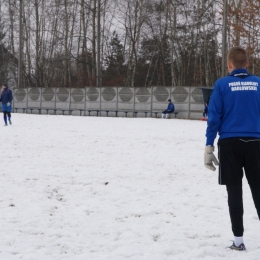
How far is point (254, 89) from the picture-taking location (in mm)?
4699

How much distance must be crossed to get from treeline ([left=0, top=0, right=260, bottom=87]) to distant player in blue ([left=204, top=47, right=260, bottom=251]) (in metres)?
36.5

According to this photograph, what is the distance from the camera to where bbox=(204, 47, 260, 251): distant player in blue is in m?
4.67

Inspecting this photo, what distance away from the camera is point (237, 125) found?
15.3ft

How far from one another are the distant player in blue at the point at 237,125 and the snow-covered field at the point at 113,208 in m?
0.76

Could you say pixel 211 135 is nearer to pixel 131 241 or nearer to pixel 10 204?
pixel 131 241

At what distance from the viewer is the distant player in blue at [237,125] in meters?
4.67

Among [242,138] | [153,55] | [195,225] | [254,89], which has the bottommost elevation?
[195,225]

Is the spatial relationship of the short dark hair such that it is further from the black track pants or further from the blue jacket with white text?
the black track pants

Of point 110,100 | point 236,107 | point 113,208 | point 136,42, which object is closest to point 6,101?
point 113,208

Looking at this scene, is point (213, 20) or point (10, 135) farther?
point (213, 20)

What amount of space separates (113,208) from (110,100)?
30.4 m

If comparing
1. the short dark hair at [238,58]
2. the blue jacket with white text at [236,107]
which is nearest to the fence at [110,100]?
the short dark hair at [238,58]

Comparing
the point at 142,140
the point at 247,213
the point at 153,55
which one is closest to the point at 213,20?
the point at 153,55

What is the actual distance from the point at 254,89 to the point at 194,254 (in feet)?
5.41
